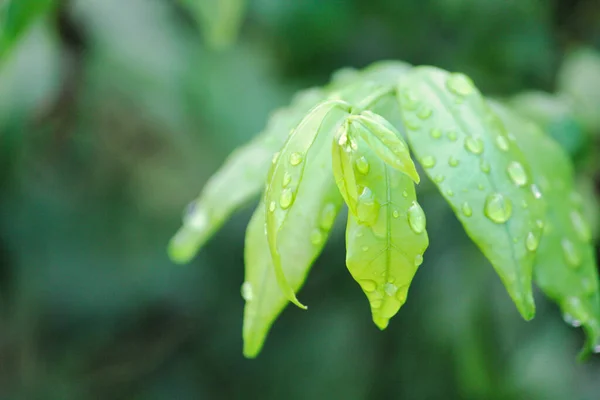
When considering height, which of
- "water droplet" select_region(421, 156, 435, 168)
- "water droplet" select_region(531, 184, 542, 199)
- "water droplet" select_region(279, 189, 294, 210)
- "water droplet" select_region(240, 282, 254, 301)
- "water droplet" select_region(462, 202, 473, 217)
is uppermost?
"water droplet" select_region(279, 189, 294, 210)

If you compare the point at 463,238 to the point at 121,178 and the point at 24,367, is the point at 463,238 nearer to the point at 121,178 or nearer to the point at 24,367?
the point at 121,178

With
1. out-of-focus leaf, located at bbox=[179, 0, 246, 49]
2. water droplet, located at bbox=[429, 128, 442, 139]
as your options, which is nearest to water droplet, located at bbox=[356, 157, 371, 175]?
water droplet, located at bbox=[429, 128, 442, 139]

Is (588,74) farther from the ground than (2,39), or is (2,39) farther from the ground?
(2,39)

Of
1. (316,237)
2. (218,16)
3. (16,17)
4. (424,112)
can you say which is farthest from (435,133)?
(16,17)

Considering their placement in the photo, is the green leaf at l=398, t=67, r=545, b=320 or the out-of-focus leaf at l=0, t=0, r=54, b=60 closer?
the green leaf at l=398, t=67, r=545, b=320

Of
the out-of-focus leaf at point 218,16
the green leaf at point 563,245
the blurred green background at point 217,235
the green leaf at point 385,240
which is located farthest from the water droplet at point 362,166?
the blurred green background at point 217,235

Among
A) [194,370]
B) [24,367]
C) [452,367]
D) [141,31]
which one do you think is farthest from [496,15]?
[24,367]

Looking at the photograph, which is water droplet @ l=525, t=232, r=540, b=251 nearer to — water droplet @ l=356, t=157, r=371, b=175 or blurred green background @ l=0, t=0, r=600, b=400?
water droplet @ l=356, t=157, r=371, b=175
